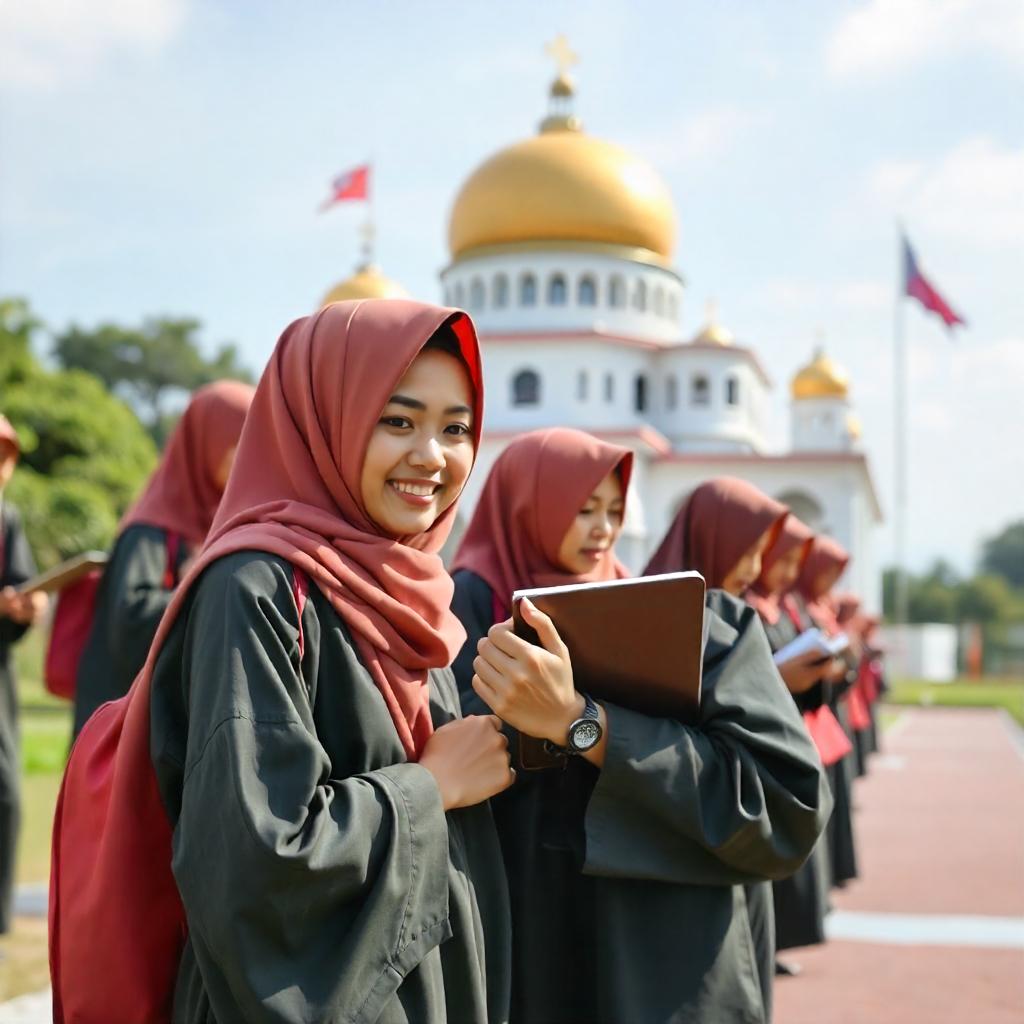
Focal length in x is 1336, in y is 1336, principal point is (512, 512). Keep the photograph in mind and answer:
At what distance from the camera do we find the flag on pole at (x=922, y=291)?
3691cm

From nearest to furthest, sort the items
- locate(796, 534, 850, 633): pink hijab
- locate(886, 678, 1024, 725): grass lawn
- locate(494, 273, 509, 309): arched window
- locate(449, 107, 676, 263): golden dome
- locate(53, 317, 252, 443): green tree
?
1. locate(796, 534, 850, 633): pink hijab
2. locate(886, 678, 1024, 725): grass lawn
3. locate(449, 107, 676, 263): golden dome
4. locate(494, 273, 509, 309): arched window
5. locate(53, 317, 252, 443): green tree

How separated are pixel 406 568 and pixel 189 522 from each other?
2542 millimetres

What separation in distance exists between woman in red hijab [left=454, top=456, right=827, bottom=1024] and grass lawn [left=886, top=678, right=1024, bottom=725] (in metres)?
22.1

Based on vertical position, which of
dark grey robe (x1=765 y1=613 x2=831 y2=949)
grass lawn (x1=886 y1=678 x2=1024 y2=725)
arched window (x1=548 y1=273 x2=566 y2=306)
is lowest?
grass lawn (x1=886 y1=678 x2=1024 y2=725)

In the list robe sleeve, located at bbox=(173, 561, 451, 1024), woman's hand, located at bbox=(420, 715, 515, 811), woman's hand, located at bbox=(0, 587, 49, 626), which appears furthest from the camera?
woman's hand, located at bbox=(0, 587, 49, 626)

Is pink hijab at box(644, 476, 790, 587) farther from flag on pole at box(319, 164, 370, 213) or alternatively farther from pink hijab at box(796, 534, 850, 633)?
flag on pole at box(319, 164, 370, 213)

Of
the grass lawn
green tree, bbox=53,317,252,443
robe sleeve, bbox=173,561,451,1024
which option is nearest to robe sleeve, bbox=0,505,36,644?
robe sleeve, bbox=173,561,451,1024

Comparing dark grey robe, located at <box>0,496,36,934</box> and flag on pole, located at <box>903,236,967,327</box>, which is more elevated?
flag on pole, located at <box>903,236,967,327</box>

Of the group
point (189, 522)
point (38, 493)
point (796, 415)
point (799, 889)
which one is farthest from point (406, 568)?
point (796, 415)

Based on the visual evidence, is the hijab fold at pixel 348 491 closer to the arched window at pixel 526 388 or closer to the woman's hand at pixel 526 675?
the woman's hand at pixel 526 675

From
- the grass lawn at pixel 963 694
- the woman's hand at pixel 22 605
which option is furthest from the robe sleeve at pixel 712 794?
the grass lawn at pixel 963 694

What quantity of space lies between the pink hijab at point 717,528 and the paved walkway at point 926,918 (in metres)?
2.16

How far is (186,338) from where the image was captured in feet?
205

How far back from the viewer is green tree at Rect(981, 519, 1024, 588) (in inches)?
3369
